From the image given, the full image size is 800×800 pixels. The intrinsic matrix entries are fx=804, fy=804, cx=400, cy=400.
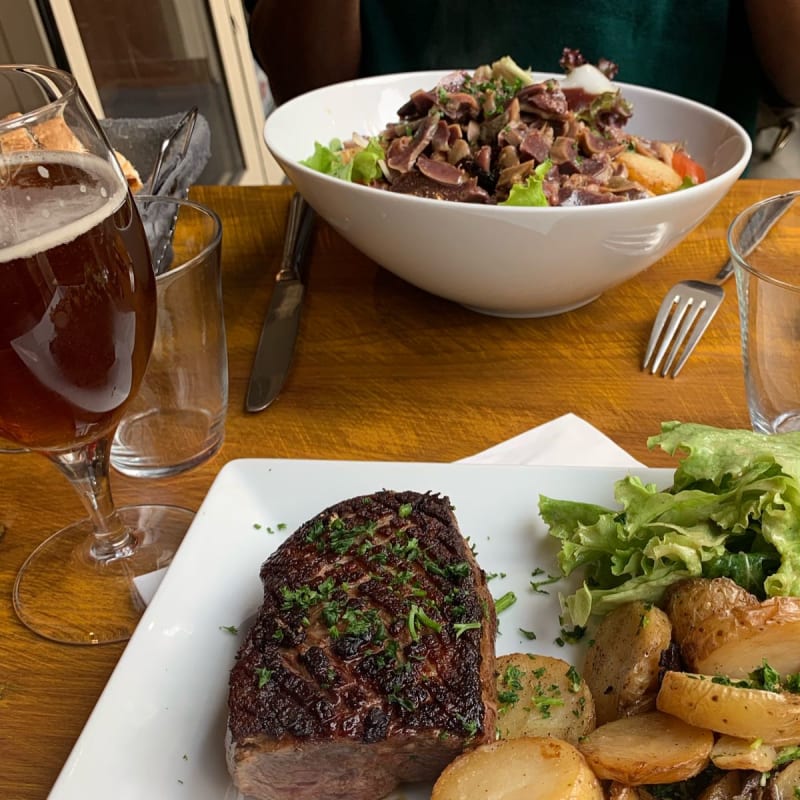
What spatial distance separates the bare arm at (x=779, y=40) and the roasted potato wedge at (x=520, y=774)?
2.59m

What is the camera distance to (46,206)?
3.26 feet

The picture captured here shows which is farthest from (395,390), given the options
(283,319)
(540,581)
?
(540,581)

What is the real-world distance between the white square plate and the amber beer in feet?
0.84

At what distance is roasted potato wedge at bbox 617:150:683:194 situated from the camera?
182 cm

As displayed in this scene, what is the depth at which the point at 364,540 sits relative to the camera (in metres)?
1.11

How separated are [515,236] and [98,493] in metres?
0.87

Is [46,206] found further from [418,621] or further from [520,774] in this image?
[520,774]

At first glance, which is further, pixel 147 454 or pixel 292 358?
pixel 292 358

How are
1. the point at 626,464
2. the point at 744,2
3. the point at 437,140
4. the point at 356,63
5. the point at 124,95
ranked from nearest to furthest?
the point at 626,464, the point at 437,140, the point at 744,2, the point at 356,63, the point at 124,95

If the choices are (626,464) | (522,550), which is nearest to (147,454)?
(522,550)

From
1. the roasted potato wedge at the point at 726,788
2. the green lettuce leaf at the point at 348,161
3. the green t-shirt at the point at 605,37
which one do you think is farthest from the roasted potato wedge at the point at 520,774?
the green t-shirt at the point at 605,37

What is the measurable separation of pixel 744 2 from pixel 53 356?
2.76 metres

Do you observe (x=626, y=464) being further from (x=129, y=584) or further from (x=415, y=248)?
(x=129, y=584)

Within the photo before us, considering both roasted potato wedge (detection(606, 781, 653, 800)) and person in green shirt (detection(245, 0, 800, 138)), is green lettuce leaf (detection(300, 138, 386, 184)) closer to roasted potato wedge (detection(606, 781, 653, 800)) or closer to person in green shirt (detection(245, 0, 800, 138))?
person in green shirt (detection(245, 0, 800, 138))
